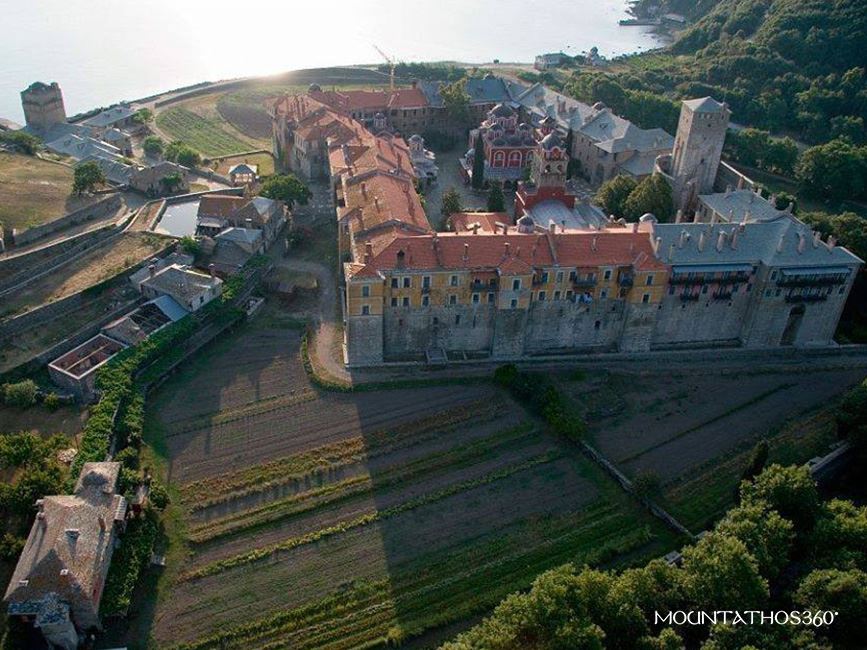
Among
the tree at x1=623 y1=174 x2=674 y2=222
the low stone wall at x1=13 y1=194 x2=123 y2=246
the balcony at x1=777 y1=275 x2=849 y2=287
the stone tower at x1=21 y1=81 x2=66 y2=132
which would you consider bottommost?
the low stone wall at x1=13 y1=194 x2=123 y2=246

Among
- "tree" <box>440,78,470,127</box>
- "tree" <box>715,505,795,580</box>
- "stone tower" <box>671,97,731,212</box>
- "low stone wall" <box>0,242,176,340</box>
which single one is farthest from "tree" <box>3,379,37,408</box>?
"tree" <box>440,78,470,127</box>

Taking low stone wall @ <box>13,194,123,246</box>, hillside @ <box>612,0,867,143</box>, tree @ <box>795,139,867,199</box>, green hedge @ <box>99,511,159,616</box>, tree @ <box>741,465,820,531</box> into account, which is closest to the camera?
green hedge @ <box>99,511,159,616</box>

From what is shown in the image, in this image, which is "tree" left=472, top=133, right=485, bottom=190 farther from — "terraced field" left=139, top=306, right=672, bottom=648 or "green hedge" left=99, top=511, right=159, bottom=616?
"green hedge" left=99, top=511, right=159, bottom=616

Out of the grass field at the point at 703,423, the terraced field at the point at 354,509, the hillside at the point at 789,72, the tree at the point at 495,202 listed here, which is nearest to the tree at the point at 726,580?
the terraced field at the point at 354,509

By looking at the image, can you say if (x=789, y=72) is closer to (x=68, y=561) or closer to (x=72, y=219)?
(x=72, y=219)

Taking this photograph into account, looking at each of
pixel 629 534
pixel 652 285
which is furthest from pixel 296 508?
pixel 652 285

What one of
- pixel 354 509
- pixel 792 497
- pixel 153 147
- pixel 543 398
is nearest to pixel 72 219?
pixel 153 147
